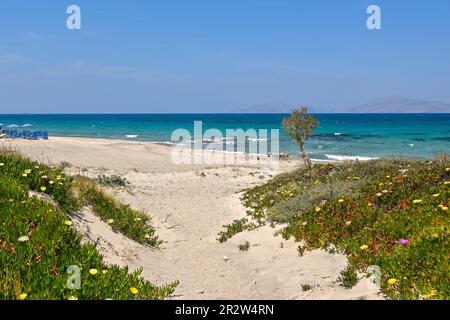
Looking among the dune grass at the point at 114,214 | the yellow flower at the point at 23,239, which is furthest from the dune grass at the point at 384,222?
the yellow flower at the point at 23,239

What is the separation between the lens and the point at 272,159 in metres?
40.8

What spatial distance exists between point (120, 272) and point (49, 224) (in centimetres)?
150

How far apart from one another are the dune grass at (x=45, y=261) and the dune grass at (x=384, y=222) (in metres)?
3.62

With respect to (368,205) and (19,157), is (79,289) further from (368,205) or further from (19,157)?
(368,205)

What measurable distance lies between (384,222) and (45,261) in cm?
653

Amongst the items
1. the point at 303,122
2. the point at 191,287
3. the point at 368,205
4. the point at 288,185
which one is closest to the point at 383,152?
the point at 303,122

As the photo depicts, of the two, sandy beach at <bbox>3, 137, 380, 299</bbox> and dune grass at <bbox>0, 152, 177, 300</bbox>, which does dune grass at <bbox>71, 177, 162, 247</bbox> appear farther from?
dune grass at <bbox>0, 152, 177, 300</bbox>

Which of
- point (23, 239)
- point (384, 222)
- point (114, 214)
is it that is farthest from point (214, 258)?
point (23, 239)

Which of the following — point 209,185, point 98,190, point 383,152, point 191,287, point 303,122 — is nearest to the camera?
point 191,287

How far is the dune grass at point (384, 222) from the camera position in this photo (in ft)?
20.2

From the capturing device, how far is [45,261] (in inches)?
225

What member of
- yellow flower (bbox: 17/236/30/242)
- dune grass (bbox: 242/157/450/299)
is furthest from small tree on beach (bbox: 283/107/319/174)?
yellow flower (bbox: 17/236/30/242)

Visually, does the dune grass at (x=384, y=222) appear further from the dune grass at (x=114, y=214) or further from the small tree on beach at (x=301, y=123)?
the small tree on beach at (x=301, y=123)

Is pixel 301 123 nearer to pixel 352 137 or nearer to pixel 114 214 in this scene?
pixel 114 214
